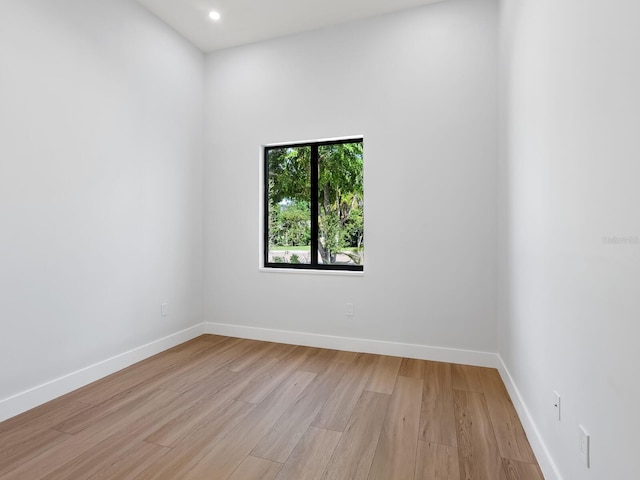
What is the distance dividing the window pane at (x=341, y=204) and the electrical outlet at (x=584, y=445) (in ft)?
7.26

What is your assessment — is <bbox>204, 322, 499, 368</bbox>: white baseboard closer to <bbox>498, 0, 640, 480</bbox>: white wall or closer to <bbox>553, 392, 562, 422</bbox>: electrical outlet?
<bbox>498, 0, 640, 480</bbox>: white wall

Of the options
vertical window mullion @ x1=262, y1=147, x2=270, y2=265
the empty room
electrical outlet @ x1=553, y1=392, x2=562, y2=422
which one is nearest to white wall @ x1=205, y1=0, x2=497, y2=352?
the empty room

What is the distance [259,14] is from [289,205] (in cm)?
182

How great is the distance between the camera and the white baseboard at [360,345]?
2842 mm

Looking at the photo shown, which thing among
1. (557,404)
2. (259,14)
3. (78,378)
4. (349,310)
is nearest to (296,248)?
(349,310)

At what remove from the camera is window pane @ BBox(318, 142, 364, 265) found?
3.33 meters

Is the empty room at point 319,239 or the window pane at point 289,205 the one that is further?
the window pane at point 289,205

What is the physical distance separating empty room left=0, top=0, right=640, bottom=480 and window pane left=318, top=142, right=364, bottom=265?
2 cm

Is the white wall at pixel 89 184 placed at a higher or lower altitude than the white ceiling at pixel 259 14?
lower

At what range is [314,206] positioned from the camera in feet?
11.5

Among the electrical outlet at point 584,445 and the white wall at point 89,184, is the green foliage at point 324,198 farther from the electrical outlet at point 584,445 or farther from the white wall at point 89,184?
the electrical outlet at point 584,445

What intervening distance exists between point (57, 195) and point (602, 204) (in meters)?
3.00

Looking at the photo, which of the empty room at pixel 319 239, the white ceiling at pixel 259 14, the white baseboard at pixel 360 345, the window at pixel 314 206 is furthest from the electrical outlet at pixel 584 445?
the white ceiling at pixel 259 14

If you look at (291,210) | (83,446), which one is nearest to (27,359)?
(83,446)
